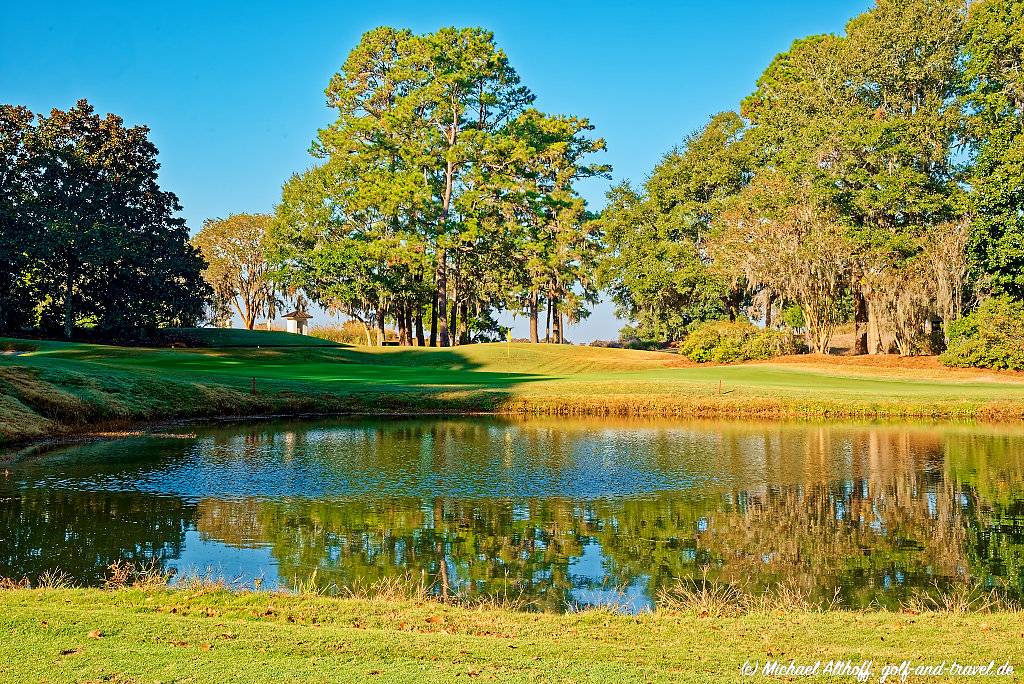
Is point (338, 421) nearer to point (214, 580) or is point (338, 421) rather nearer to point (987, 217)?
point (214, 580)

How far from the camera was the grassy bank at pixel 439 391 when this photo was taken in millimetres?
26750

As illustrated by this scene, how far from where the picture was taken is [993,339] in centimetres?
4331

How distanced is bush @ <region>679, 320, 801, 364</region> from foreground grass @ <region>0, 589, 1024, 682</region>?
46203mm

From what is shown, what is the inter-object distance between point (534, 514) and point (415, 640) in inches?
302

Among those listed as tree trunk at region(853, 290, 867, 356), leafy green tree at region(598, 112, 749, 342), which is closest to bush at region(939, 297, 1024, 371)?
tree trunk at region(853, 290, 867, 356)

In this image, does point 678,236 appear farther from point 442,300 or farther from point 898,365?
point 898,365

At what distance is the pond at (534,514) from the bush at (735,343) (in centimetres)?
2886

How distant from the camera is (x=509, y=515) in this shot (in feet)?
48.5

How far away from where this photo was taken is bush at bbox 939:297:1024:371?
1681 inches

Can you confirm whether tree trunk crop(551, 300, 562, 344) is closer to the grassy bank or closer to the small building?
the grassy bank

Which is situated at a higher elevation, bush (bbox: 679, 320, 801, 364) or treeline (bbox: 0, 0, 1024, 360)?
treeline (bbox: 0, 0, 1024, 360)

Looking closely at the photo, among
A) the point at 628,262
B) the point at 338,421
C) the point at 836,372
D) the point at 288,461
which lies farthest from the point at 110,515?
the point at 628,262

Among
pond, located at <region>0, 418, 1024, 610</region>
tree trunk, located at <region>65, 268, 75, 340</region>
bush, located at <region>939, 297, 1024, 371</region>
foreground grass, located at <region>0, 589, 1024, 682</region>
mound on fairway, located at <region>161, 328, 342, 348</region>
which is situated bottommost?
pond, located at <region>0, 418, 1024, 610</region>

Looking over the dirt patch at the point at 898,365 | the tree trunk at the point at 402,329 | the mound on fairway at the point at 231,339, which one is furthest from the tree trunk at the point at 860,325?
the mound on fairway at the point at 231,339
